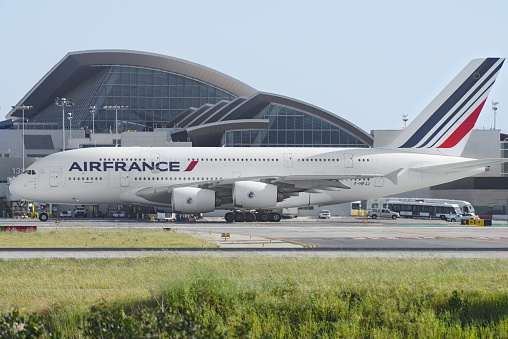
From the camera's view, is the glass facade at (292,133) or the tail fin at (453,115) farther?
the glass facade at (292,133)

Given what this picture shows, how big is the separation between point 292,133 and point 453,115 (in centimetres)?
3684

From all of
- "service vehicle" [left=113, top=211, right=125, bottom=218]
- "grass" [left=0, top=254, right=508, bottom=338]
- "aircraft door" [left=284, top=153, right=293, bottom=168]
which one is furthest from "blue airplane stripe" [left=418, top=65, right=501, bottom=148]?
"grass" [left=0, top=254, right=508, bottom=338]

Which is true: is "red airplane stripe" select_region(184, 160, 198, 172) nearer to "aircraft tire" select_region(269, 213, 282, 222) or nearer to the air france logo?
the air france logo

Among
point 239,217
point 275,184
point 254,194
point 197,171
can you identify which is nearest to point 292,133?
point 239,217

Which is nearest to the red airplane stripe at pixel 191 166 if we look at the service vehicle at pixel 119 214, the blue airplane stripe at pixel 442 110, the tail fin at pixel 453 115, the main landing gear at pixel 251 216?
the main landing gear at pixel 251 216

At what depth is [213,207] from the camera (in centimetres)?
5300

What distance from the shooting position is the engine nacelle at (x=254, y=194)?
2078 inches

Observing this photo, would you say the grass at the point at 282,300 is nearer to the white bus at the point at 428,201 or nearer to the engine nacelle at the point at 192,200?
the engine nacelle at the point at 192,200

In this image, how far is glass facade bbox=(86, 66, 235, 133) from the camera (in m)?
129

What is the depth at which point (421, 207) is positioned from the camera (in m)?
82.1

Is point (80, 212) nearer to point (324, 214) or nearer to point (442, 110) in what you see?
point (324, 214)

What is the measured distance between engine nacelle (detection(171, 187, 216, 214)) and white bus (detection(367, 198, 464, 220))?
36.7 m

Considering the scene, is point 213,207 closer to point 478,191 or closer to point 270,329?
point 270,329

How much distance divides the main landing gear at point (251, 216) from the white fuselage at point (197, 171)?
152cm
